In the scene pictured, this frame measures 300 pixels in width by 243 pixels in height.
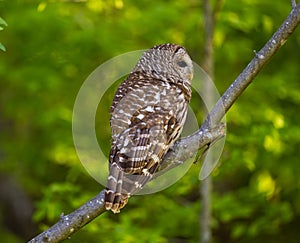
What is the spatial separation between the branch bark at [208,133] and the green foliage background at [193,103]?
197 centimetres

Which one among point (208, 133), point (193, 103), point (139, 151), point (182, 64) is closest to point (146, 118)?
point (139, 151)

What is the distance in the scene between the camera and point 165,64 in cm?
374

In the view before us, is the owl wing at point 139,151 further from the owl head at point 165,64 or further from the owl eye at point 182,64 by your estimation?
the owl eye at point 182,64

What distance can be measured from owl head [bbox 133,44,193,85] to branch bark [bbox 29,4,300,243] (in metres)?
0.51

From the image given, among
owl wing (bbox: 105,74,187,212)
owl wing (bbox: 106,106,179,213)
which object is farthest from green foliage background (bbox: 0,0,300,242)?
owl wing (bbox: 106,106,179,213)

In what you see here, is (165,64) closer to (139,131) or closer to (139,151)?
(139,131)

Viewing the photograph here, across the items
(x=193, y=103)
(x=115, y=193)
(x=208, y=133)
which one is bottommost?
(x=193, y=103)

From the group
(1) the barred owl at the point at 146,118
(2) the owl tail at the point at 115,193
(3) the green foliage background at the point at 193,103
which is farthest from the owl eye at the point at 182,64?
(3) the green foliage background at the point at 193,103

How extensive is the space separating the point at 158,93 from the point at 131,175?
611mm

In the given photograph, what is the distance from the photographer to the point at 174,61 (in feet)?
12.4

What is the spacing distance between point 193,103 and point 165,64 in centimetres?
244

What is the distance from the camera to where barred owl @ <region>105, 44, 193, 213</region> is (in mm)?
3092

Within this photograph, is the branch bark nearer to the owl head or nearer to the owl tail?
the owl tail

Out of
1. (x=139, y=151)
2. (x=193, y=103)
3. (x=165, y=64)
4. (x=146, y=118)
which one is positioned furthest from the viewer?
(x=193, y=103)
